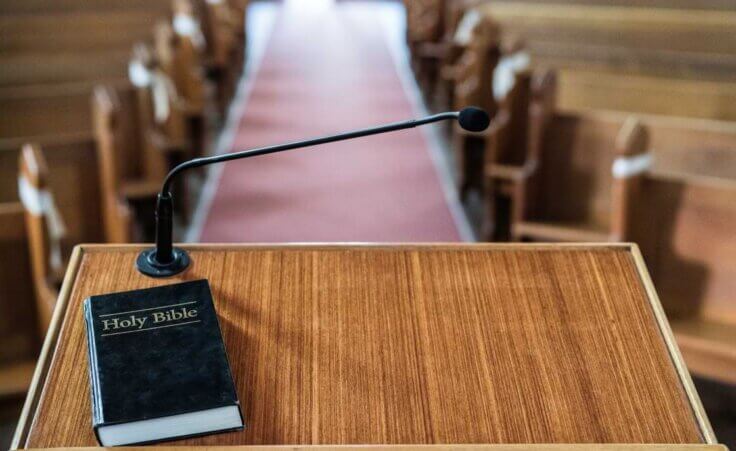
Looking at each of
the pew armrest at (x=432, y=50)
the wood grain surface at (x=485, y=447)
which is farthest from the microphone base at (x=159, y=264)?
the pew armrest at (x=432, y=50)

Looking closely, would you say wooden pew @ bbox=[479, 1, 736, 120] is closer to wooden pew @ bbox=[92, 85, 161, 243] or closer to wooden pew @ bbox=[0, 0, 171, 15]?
wooden pew @ bbox=[92, 85, 161, 243]

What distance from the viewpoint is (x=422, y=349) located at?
100 centimetres

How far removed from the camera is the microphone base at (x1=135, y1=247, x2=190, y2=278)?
108 cm

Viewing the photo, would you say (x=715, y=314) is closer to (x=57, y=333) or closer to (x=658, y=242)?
(x=658, y=242)

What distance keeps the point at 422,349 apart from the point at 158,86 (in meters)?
2.81

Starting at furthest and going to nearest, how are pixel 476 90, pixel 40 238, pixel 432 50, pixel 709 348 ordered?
pixel 432 50 → pixel 476 90 → pixel 709 348 → pixel 40 238

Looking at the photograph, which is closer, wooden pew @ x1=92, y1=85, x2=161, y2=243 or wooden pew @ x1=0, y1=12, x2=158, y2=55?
wooden pew @ x1=92, y1=85, x2=161, y2=243

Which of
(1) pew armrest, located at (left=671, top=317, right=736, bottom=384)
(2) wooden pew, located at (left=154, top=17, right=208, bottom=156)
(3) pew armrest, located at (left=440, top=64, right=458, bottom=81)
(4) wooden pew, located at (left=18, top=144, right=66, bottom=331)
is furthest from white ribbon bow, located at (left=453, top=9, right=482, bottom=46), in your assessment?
(4) wooden pew, located at (left=18, top=144, right=66, bottom=331)

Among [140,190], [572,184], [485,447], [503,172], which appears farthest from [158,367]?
[503,172]

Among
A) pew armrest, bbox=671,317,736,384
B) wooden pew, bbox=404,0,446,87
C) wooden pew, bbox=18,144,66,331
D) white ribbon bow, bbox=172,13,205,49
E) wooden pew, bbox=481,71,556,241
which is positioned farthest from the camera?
wooden pew, bbox=404,0,446,87

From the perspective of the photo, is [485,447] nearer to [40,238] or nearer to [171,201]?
[171,201]

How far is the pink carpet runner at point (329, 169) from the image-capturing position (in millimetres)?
3717

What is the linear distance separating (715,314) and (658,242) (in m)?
0.24

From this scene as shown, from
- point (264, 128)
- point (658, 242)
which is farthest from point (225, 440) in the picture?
point (264, 128)
